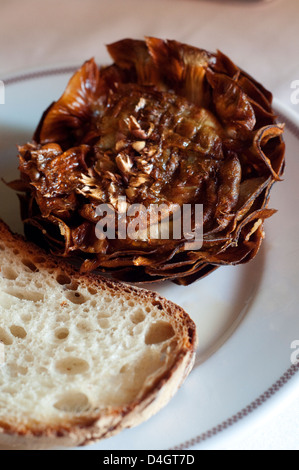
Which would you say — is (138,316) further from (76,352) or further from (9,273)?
(9,273)

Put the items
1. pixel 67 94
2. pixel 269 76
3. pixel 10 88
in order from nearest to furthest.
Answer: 1. pixel 67 94
2. pixel 10 88
3. pixel 269 76

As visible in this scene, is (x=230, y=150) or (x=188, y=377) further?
(x=230, y=150)

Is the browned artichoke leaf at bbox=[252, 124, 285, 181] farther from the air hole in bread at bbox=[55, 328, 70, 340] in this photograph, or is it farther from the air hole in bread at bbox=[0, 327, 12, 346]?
the air hole in bread at bbox=[0, 327, 12, 346]

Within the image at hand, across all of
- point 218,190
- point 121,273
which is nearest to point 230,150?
point 218,190

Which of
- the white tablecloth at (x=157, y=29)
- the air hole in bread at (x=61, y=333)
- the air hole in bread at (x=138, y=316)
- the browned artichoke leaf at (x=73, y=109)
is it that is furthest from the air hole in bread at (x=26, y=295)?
the white tablecloth at (x=157, y=29)

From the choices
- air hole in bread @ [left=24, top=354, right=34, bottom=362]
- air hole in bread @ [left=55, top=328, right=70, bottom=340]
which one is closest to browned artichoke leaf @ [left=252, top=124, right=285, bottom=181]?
air hole in bread @ [left=55, top=328, right=70, bottom=340]

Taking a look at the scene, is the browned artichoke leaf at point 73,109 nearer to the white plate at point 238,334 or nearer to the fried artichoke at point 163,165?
the fried artichoke at point 163,165

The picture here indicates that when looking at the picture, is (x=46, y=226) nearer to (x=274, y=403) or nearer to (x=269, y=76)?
(x=274, y=403)
